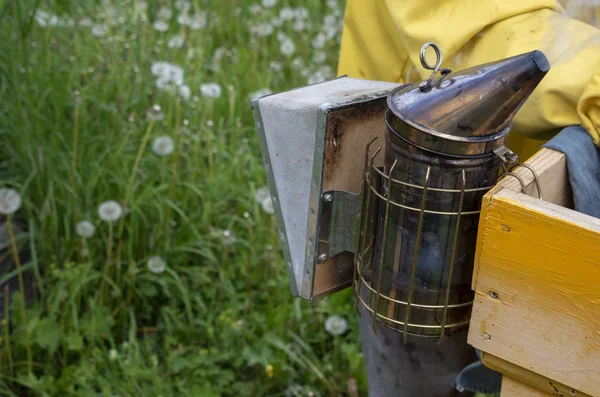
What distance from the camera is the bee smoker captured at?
4.28ft

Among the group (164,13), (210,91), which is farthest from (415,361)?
(164,13)

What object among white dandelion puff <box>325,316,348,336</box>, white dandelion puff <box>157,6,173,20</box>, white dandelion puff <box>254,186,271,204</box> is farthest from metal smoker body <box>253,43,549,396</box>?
white dandelion puff <box>157,6,173,20</box>

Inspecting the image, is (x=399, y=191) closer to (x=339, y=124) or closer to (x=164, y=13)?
(x=339, y=124)

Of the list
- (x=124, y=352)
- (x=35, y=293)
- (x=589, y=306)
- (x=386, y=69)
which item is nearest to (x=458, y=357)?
(x=589, y=306)

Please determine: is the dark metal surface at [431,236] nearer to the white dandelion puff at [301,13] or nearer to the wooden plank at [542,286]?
the wooden plank at [542,286]

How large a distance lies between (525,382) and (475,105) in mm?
471

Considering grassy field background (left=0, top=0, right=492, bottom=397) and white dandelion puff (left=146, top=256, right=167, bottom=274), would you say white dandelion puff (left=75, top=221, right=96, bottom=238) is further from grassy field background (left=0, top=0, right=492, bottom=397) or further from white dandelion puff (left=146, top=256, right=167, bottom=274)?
white dandelion puff (left=146, top=256, right=167, bottom=274)

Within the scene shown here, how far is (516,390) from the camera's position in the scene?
136 cm

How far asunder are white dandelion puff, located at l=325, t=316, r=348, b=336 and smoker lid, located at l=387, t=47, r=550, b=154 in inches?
59.4

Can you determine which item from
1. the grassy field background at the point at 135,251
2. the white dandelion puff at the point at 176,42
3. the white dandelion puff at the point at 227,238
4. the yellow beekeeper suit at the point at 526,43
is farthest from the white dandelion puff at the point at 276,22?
the yellow beekeeper suit at the point at 526,43

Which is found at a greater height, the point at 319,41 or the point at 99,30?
the point at 99,30

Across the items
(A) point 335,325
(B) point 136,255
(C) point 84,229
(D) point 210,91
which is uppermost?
(D) point 210,91

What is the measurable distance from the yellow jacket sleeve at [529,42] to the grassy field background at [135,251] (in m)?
1.33

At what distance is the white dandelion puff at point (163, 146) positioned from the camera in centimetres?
287
